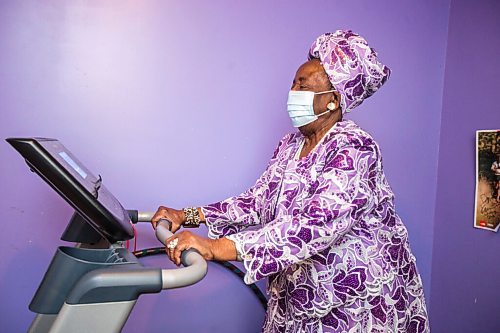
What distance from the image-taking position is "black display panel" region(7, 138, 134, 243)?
1018 millimetres

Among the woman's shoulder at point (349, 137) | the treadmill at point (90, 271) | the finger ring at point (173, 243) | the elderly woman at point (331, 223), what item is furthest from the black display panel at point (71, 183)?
the woman's shoulder at point (349, 137)

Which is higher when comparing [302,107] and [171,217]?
[302,107]

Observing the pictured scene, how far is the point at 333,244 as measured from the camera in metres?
1.46

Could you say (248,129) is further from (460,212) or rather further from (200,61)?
(460,212)

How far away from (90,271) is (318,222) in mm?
598

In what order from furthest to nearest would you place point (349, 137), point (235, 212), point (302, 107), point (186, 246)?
point (235, 212)
point (302, 107)
point (349, 137)
point (186, 246)

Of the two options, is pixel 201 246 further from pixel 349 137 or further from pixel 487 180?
pixel 487 180

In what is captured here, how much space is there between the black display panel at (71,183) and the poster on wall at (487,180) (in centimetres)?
162

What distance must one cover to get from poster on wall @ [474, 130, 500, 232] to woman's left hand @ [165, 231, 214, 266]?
1.46 meters

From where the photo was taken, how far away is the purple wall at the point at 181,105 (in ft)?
6.43

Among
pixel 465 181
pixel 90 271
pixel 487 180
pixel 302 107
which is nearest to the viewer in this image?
pixel 90 271

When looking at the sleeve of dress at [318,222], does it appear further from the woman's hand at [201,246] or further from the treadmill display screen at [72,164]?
the treadmill display screen at [72,164]

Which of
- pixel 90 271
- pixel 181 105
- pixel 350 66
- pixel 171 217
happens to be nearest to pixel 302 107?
pixel 350 66

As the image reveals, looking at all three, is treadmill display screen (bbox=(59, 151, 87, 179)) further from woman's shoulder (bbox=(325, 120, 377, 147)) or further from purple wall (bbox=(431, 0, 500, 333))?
purple wall (bbox=(431, 0, 500, 333))
